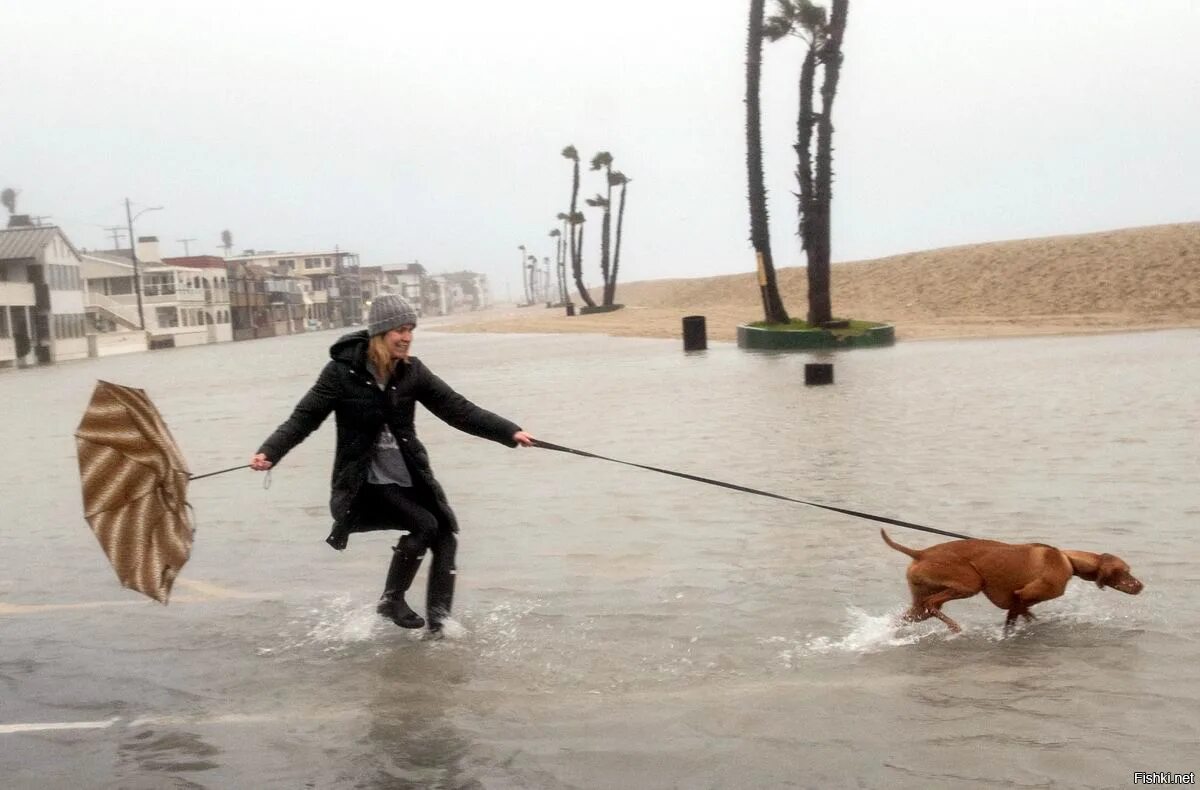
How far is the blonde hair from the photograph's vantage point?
6.43m

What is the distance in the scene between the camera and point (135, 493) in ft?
19.6

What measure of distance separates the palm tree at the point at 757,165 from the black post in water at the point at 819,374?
633 inches

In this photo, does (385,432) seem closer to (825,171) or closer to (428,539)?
(428,539)

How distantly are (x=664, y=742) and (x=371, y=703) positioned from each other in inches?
50.2

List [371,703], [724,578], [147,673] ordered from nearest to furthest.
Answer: [371,703] → [147,673] → [724,578]

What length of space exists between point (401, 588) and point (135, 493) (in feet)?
4.48

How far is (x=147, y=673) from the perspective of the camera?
6.22 metres

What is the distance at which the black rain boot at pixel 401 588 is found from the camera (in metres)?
6.73

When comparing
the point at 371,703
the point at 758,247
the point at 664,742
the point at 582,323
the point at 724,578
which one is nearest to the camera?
the point at 664,742

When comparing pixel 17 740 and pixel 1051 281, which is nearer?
pixel 17 740

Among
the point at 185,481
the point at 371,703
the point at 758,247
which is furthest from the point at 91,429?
the point at 758,247

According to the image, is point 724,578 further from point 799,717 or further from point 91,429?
point 91,429

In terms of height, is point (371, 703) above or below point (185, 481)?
below

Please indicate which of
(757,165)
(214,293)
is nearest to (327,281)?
(214,293)
